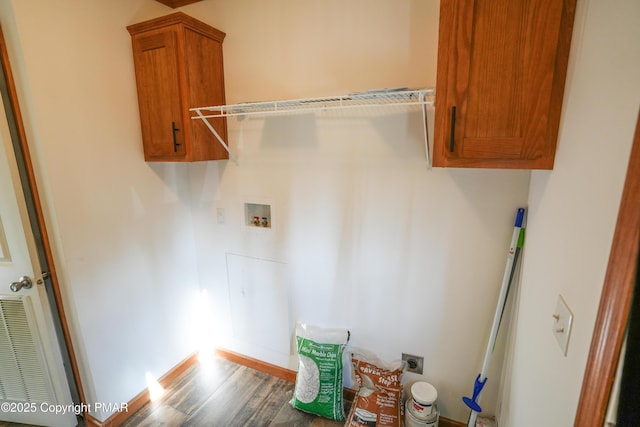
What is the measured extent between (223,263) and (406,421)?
5.04 feet

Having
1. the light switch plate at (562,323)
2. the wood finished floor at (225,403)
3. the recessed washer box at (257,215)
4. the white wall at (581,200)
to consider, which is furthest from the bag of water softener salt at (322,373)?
the light switch plate at (562,323)

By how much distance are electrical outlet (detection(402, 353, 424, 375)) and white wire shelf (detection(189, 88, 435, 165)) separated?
1118mm

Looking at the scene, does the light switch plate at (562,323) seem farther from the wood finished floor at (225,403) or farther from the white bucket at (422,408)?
the wood finished floor at (225,403)

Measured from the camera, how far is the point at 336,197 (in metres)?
1.70

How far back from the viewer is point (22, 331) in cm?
160

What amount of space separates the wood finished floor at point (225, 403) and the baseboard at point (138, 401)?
34mm

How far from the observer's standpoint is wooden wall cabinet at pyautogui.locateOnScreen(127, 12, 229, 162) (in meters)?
1.58

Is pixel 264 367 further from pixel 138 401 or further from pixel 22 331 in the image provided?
pixel 22 331

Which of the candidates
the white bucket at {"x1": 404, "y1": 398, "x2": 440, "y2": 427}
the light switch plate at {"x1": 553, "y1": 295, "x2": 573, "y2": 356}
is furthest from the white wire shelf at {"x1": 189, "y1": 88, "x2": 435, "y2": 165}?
the white bucket at {"x1": 404, "y1": 398, "x2": 440, "y2": 427}

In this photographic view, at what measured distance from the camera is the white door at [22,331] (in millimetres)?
1423

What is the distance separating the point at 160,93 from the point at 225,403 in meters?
2.00

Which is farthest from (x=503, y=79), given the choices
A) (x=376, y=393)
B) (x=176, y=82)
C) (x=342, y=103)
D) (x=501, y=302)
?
(x=376, y=393)

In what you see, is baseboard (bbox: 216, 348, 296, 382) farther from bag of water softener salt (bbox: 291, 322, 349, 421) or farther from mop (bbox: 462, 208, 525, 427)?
mop (bbox: 462, 208, 525, 427)

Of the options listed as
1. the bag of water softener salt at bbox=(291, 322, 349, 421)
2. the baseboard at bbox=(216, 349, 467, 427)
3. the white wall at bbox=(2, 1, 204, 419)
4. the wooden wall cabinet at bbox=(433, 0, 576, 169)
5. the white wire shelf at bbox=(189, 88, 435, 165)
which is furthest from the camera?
the baseboard at bbox=(216, 349, 467, 427)
